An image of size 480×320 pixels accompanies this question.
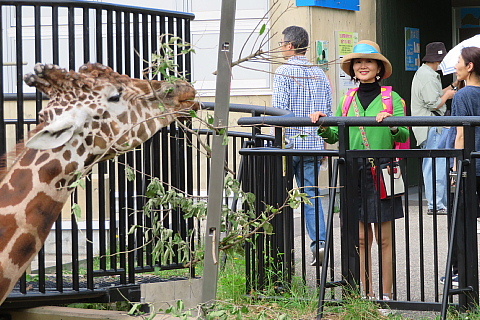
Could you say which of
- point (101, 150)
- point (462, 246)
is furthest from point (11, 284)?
point (462, 246)

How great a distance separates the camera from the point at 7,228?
4.02 m

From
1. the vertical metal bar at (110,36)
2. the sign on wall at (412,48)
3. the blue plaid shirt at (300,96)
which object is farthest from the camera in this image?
the sign on wall at (412,48)

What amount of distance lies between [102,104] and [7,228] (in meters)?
0.75

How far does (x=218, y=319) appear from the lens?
13.0 ft

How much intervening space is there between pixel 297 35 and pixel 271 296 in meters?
2.84

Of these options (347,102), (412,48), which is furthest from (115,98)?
(412,48)

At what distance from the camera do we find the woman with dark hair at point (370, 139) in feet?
18.7

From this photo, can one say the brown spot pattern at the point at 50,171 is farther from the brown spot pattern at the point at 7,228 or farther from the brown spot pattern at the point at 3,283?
the brown spot pattern at the point at 3,283

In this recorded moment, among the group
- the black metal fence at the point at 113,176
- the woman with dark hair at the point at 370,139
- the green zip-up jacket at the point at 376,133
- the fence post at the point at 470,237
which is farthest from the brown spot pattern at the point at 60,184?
the fence post at the point at 470,237

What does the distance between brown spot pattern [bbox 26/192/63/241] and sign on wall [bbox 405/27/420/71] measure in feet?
33.9

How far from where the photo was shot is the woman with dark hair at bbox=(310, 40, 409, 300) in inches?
225

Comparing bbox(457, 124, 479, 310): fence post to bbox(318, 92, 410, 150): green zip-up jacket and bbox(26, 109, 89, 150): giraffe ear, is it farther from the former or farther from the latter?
bbox(26, 109, 89, 150): giraffe ear

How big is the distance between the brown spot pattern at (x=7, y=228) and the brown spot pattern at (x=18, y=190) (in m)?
0.06

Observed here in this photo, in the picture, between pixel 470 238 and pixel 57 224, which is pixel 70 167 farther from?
pixel 470 238
